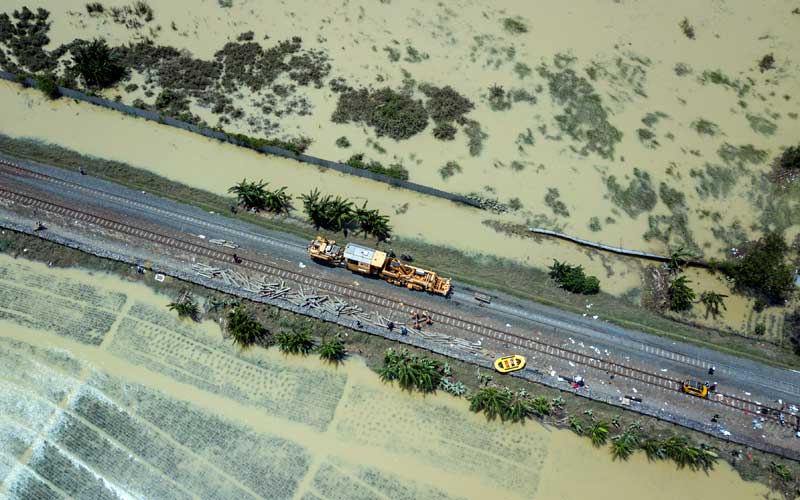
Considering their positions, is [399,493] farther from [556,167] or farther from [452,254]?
[556,167]

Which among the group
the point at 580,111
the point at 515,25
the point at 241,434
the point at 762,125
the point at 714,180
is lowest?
the point at 241,434

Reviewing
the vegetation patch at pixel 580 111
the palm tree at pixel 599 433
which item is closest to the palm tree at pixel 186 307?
the palm tree at pixel 599 433

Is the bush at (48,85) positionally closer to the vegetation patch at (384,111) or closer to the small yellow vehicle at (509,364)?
the vegetation patch at (384,111)

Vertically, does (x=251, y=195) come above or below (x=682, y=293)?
below

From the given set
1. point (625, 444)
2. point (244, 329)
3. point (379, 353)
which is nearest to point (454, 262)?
point (379, 353)

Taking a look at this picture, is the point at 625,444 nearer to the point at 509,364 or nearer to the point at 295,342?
the point at 509,364

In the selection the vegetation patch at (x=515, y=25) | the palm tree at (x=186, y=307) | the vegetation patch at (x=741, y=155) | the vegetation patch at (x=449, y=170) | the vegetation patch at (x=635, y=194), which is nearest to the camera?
the palm tree at (x=186, y=307)

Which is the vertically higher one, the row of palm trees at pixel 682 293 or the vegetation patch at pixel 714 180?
the vegetation patch at pixel 714 180

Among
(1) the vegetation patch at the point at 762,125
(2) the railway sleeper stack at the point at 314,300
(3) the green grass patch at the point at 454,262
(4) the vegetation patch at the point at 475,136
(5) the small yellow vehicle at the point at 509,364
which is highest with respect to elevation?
(1) the vegetation patch at the point at 762,125
